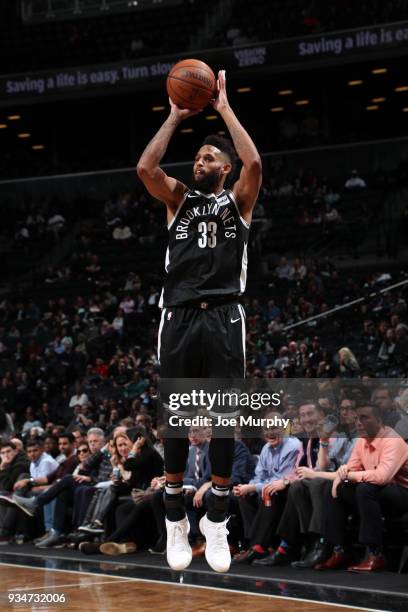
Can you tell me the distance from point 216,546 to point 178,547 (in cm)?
20

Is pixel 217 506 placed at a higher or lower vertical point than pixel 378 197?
lower

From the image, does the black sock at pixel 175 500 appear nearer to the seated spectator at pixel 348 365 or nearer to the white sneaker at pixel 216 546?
the white sneaker at pixel 216 546

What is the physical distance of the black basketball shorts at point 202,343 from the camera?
5484 mm

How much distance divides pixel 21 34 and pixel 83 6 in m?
1.68

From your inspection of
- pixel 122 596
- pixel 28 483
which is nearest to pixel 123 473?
pixel 28 483

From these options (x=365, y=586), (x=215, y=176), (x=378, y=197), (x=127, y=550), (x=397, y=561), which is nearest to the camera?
(x=215, y=176)

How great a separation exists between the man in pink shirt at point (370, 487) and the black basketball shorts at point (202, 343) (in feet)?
10.3

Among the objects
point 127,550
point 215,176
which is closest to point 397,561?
point 127,550

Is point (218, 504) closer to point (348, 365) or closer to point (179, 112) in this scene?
point (179, 112)

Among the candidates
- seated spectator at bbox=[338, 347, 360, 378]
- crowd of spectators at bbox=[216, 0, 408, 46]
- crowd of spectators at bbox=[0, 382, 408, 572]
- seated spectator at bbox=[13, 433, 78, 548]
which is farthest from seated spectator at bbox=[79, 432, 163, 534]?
crowd of spectators at bbox=[216, 0, 408, 46]

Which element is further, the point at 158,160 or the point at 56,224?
the point at 56,224

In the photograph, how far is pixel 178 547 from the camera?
18.5ft

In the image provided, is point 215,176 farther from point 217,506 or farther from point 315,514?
point 315,514

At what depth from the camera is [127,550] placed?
10.4 meters
